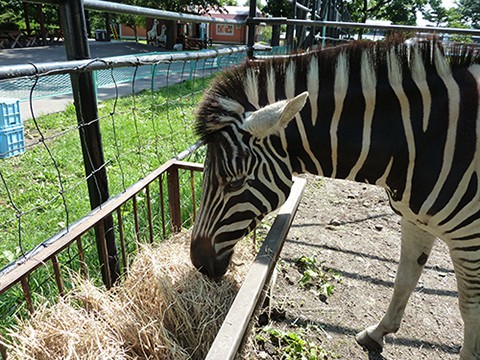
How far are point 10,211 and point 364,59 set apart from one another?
11.4 feet

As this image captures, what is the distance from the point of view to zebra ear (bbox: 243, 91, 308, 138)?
1.54 m

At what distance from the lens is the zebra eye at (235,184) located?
1752mm

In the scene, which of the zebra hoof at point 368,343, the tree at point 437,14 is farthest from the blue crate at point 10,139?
the tree at point 437,14

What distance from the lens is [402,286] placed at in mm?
2461

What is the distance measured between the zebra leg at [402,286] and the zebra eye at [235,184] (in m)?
1.28

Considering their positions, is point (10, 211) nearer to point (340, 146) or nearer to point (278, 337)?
point (278, 337)

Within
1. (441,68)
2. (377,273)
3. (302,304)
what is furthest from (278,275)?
(441,68)

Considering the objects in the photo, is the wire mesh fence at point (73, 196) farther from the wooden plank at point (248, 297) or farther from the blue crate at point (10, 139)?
the wooden plank at point (248, 297)

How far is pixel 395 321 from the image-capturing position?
2.47 meters

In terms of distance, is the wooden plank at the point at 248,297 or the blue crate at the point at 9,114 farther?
the blue crate at the point at 9,114

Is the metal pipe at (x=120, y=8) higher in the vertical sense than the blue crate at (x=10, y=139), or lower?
higher

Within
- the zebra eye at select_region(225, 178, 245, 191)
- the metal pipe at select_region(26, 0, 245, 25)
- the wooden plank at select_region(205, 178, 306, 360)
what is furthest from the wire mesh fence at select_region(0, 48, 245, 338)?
the wooden plank at select_region(205, 178, 306, 360)

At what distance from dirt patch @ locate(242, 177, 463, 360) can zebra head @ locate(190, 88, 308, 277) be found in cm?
76

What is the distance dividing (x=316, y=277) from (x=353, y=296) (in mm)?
333
